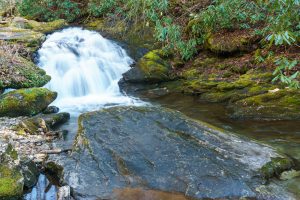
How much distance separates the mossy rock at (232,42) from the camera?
10602 millimetres

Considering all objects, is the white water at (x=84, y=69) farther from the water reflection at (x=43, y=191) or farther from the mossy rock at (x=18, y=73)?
the water reflection at (x=43, y=191)

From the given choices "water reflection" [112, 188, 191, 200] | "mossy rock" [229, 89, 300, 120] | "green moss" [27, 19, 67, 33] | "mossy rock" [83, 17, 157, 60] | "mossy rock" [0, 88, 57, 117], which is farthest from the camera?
"green moss" [27, 19, 67, 33]

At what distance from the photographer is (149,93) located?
33.2ft

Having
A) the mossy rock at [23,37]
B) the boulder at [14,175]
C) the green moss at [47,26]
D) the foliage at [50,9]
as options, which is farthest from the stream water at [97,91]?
the foliage at [50,9]

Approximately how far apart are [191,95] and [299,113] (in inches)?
122

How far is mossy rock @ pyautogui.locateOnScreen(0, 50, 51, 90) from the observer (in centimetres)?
898

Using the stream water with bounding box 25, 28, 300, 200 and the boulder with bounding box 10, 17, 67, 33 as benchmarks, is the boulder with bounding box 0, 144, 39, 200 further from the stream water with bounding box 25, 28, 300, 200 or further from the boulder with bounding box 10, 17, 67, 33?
the boulder with bounding box 10, 17, 67, 33

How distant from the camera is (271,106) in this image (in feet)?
25.0

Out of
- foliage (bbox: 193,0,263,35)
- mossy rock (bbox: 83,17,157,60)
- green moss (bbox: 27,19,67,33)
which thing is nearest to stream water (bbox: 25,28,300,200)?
mossy rock (bbox: 83,17,157,60)

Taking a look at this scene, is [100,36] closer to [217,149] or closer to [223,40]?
[223,40]

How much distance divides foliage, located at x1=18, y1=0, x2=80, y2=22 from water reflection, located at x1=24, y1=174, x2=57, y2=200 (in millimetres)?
12801

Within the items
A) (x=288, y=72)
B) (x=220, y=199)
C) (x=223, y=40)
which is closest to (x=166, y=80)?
(x=223, y=40)

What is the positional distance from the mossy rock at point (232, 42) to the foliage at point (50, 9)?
Result: 807cm

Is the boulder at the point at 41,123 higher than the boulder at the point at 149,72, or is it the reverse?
the boulder at the point at 149,72
